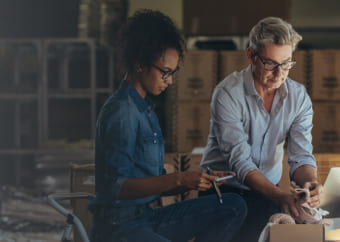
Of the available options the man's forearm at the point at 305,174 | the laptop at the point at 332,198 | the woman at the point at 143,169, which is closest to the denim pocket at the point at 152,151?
the woman at the point at 143,169

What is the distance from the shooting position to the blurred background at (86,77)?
264 centimetres

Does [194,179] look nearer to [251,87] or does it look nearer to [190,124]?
[251,87]

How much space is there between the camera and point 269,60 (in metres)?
1.38

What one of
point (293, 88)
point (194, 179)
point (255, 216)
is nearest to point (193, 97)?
point (293, 88)

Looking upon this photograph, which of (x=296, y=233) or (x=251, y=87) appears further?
(x=251, y=87)

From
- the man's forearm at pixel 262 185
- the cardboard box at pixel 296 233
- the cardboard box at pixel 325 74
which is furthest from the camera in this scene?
the cardboard box at pixel 325 74

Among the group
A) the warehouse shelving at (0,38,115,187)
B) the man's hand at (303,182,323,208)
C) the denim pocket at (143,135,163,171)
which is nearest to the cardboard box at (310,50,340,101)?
the man's hand at (303,182,323,208)

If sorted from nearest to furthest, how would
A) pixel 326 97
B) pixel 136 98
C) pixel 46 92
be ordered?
pixel 136 98 < pixel 326 97 < pixel 46 92

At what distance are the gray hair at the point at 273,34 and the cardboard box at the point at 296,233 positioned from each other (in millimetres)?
582

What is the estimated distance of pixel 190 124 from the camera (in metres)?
2.66

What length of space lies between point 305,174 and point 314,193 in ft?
0.54

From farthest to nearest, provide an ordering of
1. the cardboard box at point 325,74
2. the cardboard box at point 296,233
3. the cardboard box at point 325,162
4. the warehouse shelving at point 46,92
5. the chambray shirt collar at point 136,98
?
1. the warehouse shelving at point 46,92
2. the cardboard box at point 325,74
3. the cardboard box at point 325,162
4. the chambray shirt collar at point 136,98
5. the cardboard box at point 296,233

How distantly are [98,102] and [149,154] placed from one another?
2.39m

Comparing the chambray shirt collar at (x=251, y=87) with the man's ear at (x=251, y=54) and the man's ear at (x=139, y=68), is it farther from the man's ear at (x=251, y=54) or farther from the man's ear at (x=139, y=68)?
the man's ear at (x=139, y=68)
